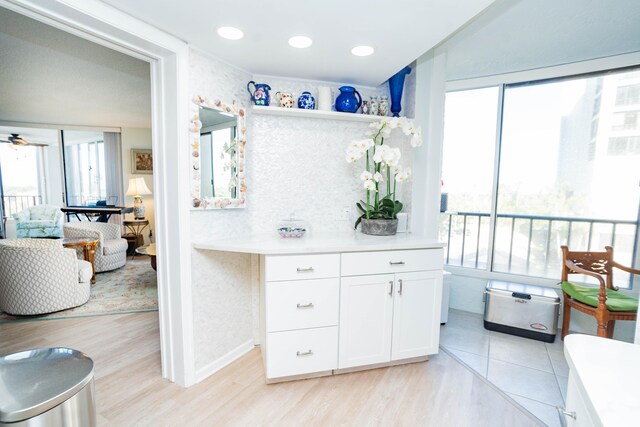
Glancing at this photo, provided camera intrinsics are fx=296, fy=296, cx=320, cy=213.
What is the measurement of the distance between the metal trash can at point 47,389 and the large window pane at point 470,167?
301 cm

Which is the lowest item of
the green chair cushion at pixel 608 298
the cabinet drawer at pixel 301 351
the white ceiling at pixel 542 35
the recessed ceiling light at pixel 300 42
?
the cabinet drawer at pixel 301 351

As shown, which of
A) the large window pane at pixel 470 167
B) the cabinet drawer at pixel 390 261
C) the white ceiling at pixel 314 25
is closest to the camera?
the white ceiling at pixel 314 25

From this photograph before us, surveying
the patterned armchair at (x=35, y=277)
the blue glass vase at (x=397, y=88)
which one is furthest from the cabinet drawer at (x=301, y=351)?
the patterned armchair at (x=35, y=277)

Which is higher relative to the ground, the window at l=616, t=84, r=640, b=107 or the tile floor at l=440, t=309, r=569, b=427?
the window at l=616, t=84, r=640, b=107

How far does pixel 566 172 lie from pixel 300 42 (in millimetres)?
2674

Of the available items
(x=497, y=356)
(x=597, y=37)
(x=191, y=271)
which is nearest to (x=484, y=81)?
(x=597, y=37)

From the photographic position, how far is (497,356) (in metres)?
2.28

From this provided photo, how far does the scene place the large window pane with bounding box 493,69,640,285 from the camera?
2516mm

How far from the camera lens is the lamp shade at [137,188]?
5383 mm

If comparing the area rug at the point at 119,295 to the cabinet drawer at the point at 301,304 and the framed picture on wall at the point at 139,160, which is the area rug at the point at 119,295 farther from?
the framed picture on wall at the point at 139,160

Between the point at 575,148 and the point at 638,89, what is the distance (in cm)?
58

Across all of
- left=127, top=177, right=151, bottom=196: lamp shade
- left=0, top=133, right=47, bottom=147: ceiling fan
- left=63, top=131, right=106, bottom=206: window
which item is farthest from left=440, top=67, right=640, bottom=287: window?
left=0, top=133, right=47, bottom=147: ceiling fan

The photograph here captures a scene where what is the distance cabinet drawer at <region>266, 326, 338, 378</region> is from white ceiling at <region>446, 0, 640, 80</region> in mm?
2310

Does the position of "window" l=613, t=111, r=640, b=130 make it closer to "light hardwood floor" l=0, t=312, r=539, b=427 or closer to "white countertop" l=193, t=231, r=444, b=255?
"white countertop" l=193, t=231, r=444, b=255
